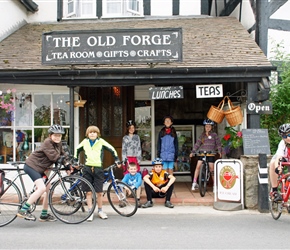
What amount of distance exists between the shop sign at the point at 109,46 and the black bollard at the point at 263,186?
2.83m

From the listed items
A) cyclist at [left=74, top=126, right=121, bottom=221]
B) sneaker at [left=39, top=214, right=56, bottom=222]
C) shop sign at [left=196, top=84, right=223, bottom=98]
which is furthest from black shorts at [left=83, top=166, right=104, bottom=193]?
shop sign at [left=196, top=84, right=223, bottom=98]

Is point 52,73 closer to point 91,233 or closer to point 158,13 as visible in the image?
point 91,233

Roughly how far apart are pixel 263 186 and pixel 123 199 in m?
2.73

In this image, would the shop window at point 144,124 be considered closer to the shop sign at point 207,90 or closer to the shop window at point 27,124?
the shop window at point 27,124

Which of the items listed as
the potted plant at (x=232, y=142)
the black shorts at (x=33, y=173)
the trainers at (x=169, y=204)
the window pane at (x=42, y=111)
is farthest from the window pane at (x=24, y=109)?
the potted plant at (x=232, y=142)

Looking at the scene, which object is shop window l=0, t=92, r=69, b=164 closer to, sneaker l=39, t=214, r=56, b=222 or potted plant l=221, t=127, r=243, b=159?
sneaker l=39, t=214, r=56, b=222

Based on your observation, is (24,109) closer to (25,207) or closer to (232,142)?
(25,207)

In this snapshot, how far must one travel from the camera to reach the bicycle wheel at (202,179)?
7.77 meters

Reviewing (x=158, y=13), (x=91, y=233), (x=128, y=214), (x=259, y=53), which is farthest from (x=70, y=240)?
(x=158, y=13)

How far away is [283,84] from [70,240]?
5847 mm

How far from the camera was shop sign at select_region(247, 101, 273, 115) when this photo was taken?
24.1 ft

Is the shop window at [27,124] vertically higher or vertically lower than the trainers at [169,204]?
higher

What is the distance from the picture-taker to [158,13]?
36.1ft

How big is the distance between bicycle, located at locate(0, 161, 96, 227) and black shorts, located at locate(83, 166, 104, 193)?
20cm
